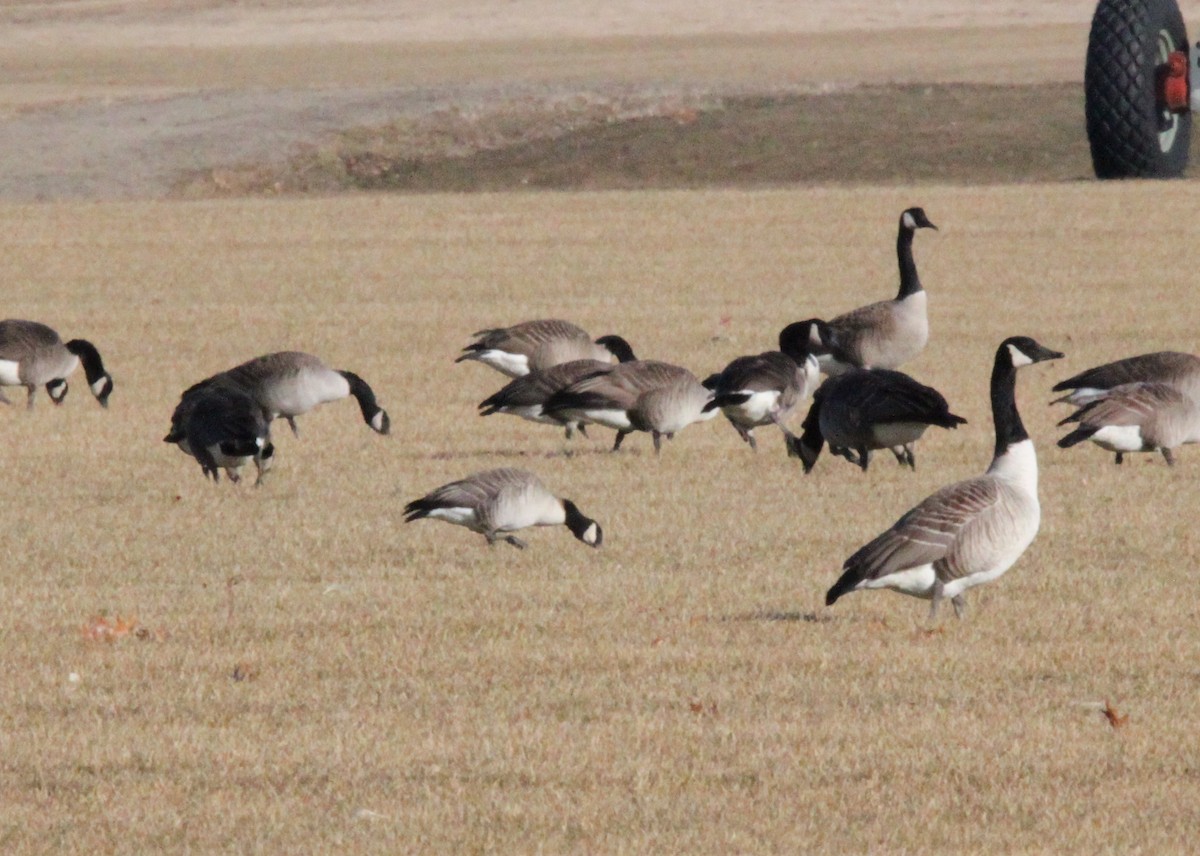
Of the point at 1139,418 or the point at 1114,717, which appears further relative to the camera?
the point at 1139,418

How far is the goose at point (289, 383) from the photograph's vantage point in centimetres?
1444

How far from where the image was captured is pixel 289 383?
14.5 m

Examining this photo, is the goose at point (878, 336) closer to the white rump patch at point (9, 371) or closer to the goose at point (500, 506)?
the goose at point (500, 506)

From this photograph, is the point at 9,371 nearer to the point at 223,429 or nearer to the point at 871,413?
the point at 223,429

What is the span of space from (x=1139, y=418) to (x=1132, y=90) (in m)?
21.8

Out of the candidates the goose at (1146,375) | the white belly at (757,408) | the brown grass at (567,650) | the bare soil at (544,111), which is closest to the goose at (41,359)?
the brown grass at (567,650)

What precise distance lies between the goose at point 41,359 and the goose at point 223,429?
416 cm

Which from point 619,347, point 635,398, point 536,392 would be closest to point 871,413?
point 635,398

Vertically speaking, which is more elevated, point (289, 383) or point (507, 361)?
point (289, 383)

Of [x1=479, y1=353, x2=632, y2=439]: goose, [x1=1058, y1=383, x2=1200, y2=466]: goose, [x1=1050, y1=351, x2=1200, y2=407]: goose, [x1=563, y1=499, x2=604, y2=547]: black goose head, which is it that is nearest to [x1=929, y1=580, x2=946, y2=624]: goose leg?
[x1=563, y1=499, x2=604, y2=547]: black goose head

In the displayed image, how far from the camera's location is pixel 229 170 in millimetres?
42500

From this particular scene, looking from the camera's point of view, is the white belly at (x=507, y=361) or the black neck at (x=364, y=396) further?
the white belly at (x=507, y=361)

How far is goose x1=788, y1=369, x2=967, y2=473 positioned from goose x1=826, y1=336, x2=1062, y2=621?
122 inches

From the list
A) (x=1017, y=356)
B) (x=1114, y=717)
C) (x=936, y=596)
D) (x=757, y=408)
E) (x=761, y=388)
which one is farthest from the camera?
(x=757, y=408)
